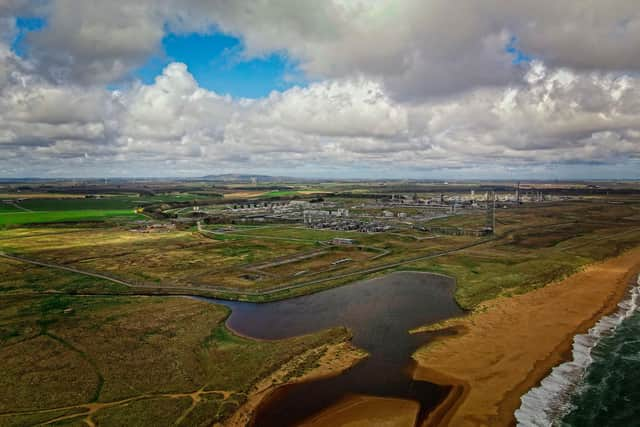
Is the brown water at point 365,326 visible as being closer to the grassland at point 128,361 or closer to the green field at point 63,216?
the grassland at point 128,361

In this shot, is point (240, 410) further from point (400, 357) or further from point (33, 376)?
point (33, 376)

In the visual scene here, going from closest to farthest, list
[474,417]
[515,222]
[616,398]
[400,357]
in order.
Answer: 1. [474,417]
2. [616,398]
3. [400,357]
4. [515,222]

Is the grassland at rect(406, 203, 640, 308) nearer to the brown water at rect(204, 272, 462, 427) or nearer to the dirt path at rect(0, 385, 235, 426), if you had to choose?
the brown water at rect(204, 272, 462, 427)

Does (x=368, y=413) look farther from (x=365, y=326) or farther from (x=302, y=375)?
(x=365, y=326)

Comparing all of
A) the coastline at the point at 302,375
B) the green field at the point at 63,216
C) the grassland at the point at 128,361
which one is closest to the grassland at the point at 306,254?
the grassland at the point at 128,361

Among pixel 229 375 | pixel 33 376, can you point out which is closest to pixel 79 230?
pixel 33 376

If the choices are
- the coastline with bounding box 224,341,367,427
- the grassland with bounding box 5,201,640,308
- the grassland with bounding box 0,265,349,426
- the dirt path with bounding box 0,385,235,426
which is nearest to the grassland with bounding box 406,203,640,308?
the grassland with bounding box 5,201,640,308
